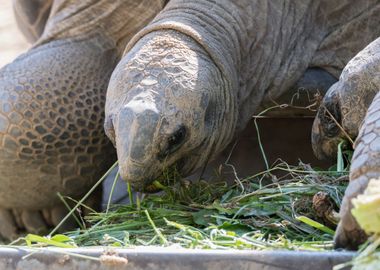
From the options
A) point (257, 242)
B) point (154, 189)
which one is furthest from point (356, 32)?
point (257, 242)

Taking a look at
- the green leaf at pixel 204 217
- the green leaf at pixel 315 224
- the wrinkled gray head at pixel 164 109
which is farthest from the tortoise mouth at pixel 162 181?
the green leaf at pixel 315 224

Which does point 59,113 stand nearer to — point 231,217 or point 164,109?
point 164,109

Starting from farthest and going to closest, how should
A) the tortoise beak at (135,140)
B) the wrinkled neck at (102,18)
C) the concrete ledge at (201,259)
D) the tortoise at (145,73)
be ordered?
the wrinkled neck at (102,18)
the tortoise at (145,73)
the tortoise beak at (135,140)
the concrete ledge at (201,259)

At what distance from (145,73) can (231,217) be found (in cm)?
47

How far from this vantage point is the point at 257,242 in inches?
104

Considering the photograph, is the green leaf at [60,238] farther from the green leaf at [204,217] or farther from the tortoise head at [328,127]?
the tortoise head at [328,127]

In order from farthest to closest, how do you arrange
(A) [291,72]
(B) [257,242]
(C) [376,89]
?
(A) [291,72] < (C) [376,89] < (B) [257,242]

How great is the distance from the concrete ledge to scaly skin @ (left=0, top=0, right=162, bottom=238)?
5.44 feet

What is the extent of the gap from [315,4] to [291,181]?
41.4 inches

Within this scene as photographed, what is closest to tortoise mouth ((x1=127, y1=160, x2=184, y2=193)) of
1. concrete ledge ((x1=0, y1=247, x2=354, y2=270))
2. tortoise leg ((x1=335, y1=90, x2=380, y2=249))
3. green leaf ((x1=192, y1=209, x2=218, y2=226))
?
green leaf ((x1=192, y1=209, x2=218, y2=226))

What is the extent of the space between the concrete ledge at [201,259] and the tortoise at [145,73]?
0.80 m

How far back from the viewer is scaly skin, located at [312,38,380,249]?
2406 millimetres

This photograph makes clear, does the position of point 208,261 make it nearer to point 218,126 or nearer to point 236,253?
point 236,253

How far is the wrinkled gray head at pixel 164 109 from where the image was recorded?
123 inches
